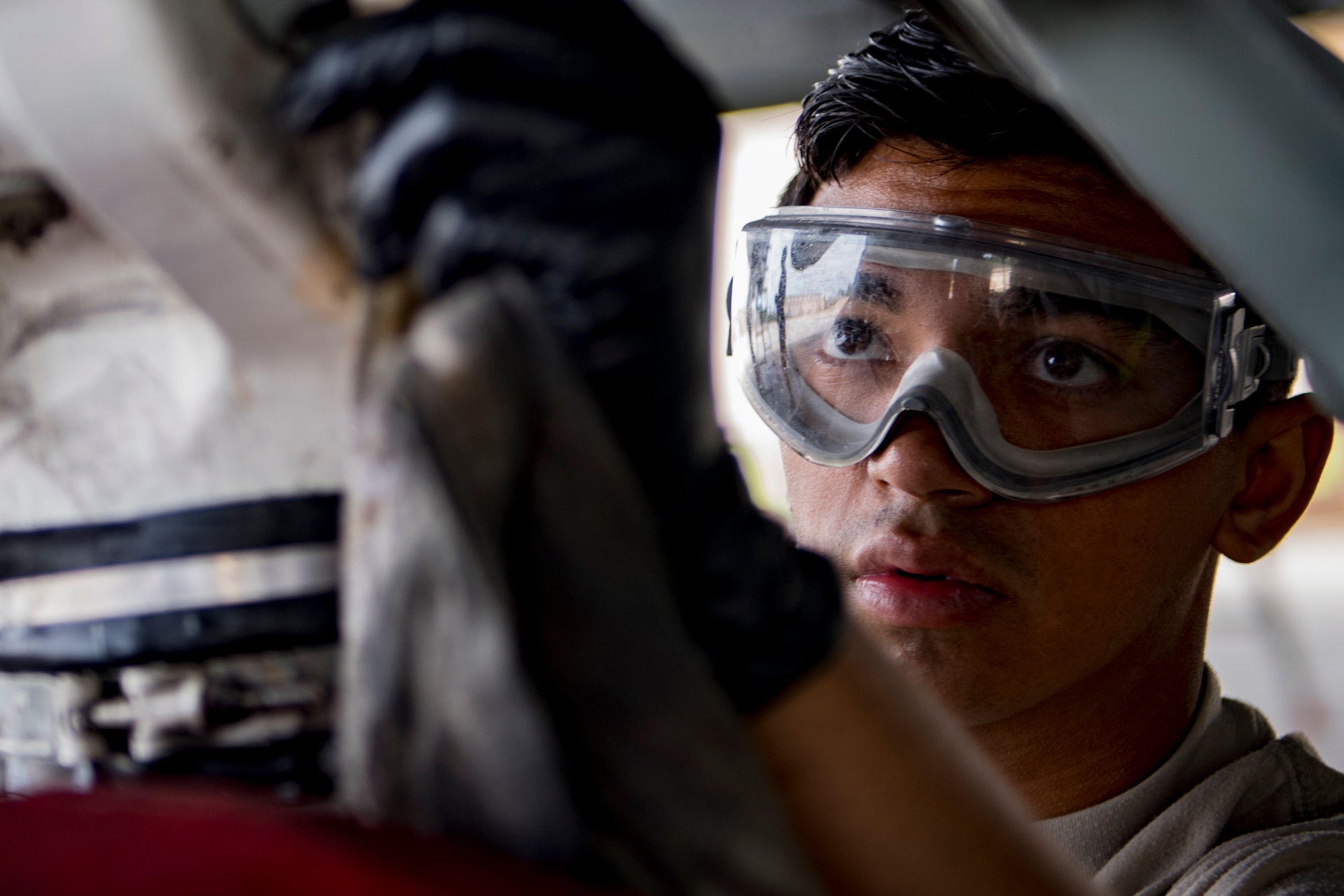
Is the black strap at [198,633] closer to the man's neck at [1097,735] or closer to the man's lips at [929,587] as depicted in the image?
the man's lips at [929,587]

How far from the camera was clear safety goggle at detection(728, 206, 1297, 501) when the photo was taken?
1.18 meters

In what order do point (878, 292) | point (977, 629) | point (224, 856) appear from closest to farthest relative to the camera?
point (224, 856) < point (977, 629) < point (878, 292)

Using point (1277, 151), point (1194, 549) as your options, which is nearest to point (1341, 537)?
point (1194, 549)

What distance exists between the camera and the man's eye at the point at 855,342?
4.33 ft

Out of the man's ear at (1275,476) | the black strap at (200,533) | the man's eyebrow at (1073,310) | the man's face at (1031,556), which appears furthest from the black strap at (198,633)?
the man's ear at (1275,476)

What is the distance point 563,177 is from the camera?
0.40 m

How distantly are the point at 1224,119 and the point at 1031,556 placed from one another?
655mm

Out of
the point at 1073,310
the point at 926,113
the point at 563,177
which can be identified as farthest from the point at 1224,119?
the point at 926,113

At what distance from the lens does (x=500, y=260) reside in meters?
0.39

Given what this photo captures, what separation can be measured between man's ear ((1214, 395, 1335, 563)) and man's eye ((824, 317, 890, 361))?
0.44 meters

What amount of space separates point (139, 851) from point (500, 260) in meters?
0.24

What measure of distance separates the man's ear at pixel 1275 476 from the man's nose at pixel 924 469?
32 centimetres

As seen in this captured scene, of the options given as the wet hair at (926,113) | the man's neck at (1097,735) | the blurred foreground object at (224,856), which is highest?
the wet hair at (926,113)

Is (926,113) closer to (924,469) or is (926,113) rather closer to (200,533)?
(924,469)
